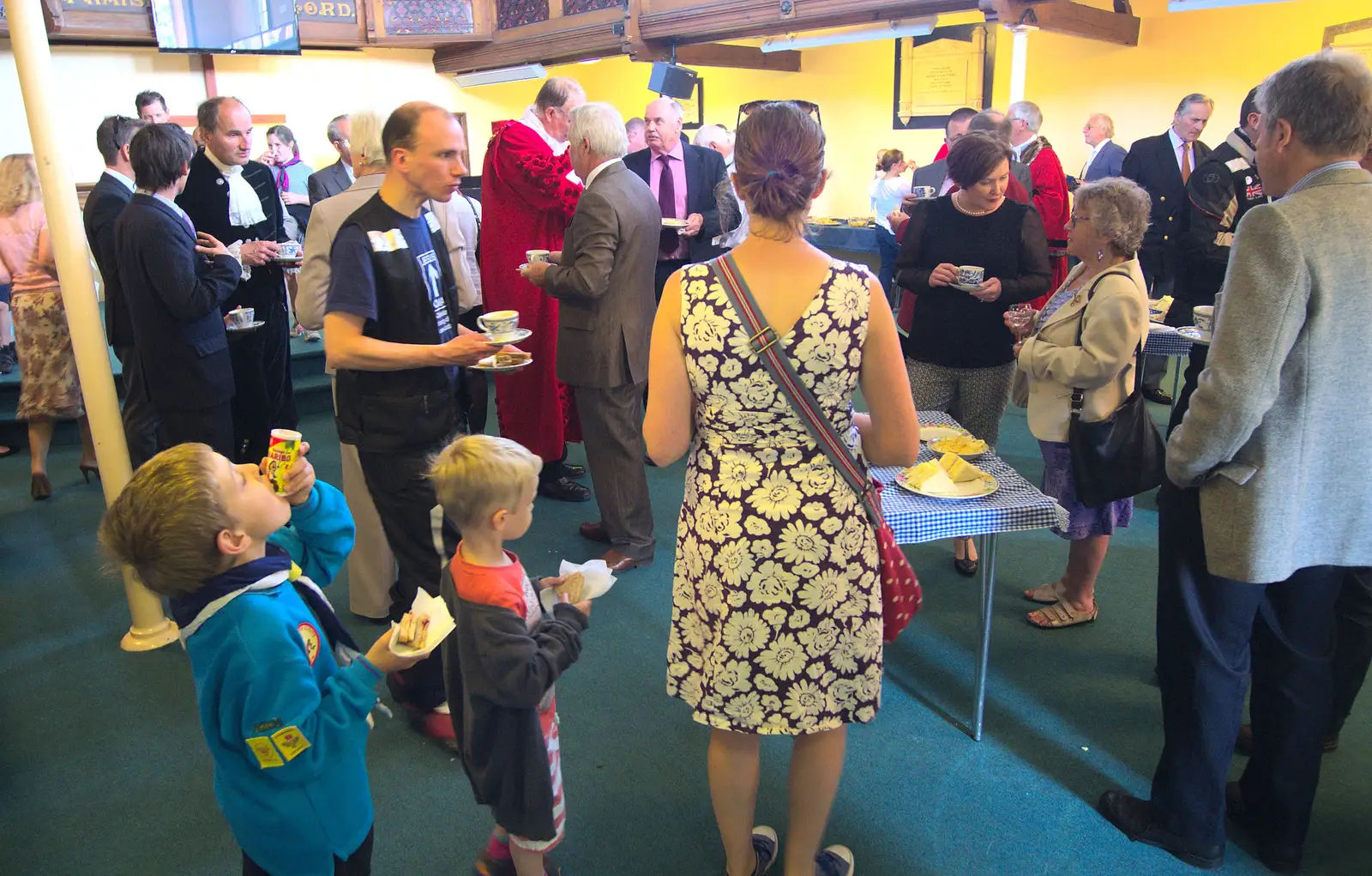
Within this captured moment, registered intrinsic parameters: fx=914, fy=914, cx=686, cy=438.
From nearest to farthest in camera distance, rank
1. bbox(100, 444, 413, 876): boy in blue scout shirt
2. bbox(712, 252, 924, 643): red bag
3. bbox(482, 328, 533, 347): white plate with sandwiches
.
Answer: bbox(100, 444, 413, 876): boy in blue scout shirt → bbox(712, 252, 924, 643): red bag → bbox(482, 328, 533, 347): white plate with sandwiches

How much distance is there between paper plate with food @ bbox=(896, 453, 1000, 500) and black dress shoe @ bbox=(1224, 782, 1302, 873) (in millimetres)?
859

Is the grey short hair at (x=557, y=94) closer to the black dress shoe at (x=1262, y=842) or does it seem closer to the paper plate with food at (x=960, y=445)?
the paper plate with food at (x=960, y=445)

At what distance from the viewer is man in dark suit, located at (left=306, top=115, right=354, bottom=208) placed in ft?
20.4

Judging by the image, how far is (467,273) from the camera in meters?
3.78

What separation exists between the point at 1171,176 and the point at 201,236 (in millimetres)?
5369

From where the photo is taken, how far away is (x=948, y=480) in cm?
229

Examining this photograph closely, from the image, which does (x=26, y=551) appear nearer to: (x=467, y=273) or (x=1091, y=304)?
(x=467, y=273)

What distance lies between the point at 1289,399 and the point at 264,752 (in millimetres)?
1901

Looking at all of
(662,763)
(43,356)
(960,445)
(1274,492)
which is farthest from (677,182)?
(1274,492)

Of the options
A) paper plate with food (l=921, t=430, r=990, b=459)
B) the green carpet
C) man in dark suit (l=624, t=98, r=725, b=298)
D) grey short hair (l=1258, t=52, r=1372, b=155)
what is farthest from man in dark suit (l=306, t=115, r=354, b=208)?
grey short hair (l=1258, t=52, r=1372, b=155)

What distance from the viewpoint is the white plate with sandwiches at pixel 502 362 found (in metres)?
2.37

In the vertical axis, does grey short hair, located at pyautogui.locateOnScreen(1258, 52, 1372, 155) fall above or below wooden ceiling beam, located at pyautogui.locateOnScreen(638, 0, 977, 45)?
below

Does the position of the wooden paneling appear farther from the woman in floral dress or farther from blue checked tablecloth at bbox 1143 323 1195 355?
the woman in floral dress

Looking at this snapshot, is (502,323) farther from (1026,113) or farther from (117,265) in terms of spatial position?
(1026,113)
